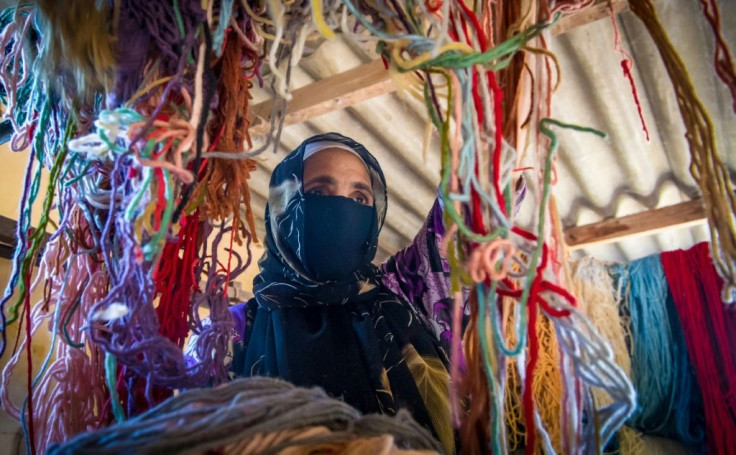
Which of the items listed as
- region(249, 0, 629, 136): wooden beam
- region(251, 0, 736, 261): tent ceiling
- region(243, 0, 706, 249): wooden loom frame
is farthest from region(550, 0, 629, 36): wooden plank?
region(249, 0, 629, 136): wooden beam

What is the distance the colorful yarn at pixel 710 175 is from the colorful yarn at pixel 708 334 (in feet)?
4.09

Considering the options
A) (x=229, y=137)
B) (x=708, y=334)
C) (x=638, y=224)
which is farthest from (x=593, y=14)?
(x=638, y=224)

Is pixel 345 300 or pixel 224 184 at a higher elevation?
pixel 224 184

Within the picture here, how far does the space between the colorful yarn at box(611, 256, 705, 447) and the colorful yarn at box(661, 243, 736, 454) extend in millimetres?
50

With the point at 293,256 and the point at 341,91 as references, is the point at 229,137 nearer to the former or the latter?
the point at 293,256

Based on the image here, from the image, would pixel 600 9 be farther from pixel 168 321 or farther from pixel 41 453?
pixel 41 453

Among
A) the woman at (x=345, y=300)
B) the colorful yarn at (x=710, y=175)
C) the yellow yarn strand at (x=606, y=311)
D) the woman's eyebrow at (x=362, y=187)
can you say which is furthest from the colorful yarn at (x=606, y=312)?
the colorful yarn at (x=710, y=175)

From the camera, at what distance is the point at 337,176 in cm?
101

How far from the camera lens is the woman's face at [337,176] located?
1.00m

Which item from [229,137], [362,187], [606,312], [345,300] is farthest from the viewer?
[606,312]

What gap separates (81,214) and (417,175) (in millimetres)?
1764

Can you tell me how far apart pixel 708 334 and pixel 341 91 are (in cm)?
149

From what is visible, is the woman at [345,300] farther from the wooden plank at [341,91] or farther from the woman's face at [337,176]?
the wooden plank at [341,91]

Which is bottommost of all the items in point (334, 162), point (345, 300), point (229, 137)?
point (345, 300)
